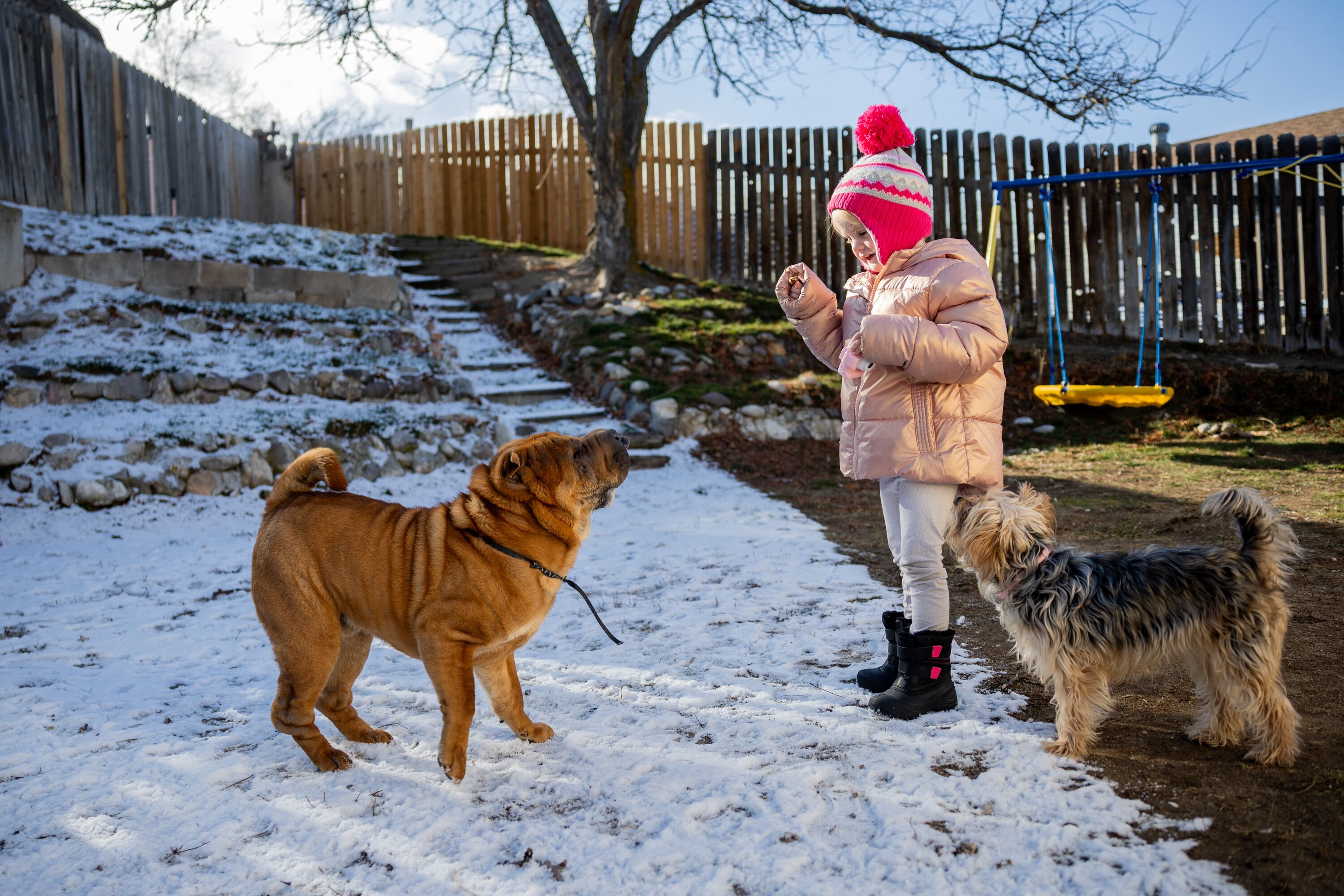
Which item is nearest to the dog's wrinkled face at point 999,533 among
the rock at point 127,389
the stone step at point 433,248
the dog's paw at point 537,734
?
the dog's paw at point 537,734

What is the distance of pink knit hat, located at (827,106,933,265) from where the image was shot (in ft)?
11.8

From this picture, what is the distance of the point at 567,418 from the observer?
400 inches

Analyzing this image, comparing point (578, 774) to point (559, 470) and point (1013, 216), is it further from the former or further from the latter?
point (1013, 216)

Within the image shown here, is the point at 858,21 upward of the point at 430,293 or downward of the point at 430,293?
upward

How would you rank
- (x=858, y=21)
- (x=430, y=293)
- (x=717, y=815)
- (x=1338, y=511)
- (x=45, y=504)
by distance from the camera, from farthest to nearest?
(x=430, y=293), (x=858, y=21), (x=45, y=504), (x=1338, y=511), (x=717, y=815)

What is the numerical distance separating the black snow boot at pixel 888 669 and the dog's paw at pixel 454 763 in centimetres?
180

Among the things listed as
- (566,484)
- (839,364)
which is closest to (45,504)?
(566,484)

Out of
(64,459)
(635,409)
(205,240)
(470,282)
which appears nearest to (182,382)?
(64,459)

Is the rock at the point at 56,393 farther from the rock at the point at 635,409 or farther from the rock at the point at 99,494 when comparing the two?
the rock at the point at 635,409

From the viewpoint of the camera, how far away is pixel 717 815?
9.75 feet

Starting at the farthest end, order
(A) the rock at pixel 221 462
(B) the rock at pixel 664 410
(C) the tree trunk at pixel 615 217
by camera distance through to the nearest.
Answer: (C) the tree trunk at pixel 615 217
(B) the rock at pixel 664 410
(A) the rock at pixel 221 462

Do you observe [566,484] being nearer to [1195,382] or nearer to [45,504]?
[45,504]

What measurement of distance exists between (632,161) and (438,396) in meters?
5.64

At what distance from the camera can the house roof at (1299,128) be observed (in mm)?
13438
